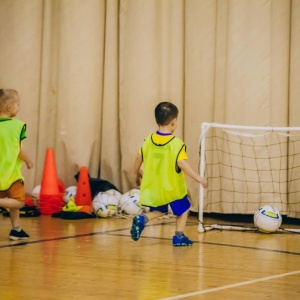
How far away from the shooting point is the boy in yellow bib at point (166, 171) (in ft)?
15.6

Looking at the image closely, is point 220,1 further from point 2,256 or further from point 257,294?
point 257,294

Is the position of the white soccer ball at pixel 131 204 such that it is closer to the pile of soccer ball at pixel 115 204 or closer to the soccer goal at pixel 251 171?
the pile of soccer ball at pixel 115 204

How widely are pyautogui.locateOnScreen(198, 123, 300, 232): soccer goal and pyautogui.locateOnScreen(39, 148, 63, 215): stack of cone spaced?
1.48 meters

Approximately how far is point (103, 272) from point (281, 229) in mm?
2514

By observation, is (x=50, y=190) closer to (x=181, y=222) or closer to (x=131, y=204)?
(x=131, y=204)

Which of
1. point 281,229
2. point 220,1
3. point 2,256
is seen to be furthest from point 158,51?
point 2,256

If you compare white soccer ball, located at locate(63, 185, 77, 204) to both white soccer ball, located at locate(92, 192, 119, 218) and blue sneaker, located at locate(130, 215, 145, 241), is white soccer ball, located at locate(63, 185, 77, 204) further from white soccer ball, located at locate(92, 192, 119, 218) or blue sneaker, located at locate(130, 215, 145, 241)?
blue sneaker, located at locate(130, 215, 145, 241)

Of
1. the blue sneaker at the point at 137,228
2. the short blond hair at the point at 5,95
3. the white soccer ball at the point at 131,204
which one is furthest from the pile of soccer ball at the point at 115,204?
the short blond hair at the point at 5,95

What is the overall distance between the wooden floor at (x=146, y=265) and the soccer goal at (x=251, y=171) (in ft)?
2.83

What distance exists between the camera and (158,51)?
7.04m

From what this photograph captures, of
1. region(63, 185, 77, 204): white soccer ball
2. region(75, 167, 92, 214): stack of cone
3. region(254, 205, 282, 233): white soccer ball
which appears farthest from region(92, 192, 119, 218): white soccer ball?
region(254, 205, 282, 233): white soccer ball

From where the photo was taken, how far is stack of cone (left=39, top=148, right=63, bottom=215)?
6844 mm

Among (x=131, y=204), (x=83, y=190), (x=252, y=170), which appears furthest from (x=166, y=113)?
(x=83, y=190)

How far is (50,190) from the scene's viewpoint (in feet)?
22.6
